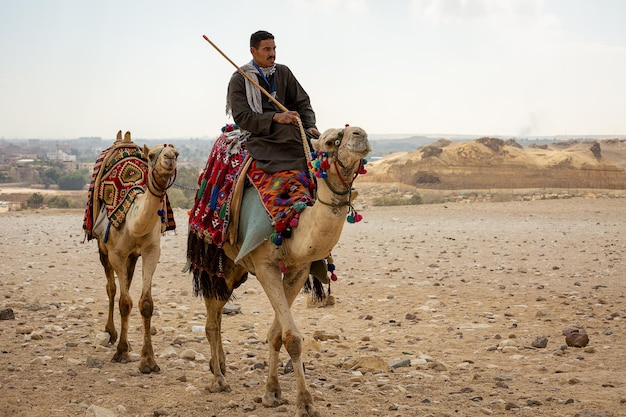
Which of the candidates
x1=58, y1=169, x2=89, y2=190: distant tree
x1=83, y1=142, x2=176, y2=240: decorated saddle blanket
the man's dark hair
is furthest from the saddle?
x1=58, y1=169, x2=89, y2=190: distant tree

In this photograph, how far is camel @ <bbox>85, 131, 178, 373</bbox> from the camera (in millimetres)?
7305

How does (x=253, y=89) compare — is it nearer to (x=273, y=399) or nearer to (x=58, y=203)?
(x=273, y=399)

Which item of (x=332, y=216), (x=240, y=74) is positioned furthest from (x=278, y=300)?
(x=240, y=74)

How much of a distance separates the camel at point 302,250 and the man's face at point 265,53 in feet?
4.29

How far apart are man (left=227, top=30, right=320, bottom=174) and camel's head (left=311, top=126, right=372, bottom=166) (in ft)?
3.16

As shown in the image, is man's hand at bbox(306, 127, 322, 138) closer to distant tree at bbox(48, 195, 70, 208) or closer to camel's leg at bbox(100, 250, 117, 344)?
camel's leg at bbox(100, 250, 117, 344)

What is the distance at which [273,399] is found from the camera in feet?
20.3

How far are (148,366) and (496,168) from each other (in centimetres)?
2960

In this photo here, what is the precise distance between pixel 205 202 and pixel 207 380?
1552 mm

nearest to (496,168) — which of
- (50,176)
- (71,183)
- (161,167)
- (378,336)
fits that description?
(71,183)

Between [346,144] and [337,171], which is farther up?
[346,144]

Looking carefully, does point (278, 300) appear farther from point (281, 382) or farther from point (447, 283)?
Result: point (447, 283)

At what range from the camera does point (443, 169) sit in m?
35.9

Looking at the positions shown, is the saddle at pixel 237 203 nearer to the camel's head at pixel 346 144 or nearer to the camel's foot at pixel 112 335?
the camel's head at pixel 346 144
